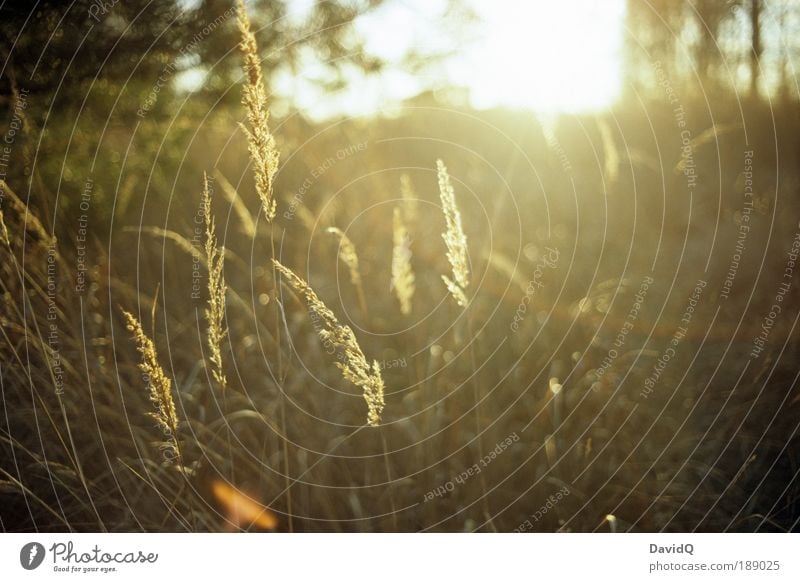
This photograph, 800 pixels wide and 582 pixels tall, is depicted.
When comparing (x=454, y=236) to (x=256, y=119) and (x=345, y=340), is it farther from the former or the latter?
(x=256, y=119)

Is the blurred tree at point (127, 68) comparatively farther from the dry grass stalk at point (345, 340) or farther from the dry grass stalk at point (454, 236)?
the dry grass stalk at point (345, 340)

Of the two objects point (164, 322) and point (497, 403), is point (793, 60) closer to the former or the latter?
point (497, 403)

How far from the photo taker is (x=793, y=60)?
7.74ft

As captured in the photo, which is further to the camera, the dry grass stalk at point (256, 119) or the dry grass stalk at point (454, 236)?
the dry grass stalk at point (454, 236)

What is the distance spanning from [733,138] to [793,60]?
1.34m
